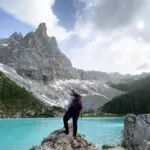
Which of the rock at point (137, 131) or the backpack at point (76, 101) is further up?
the backpack at point (76, 101)

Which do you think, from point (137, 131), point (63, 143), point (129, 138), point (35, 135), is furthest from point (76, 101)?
point (35, 135)

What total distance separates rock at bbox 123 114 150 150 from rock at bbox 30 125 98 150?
329cm

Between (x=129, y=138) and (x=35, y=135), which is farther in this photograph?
(x=35, y=135)

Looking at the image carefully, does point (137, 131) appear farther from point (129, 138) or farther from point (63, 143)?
point (63, 143)

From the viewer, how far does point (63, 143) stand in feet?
61.5

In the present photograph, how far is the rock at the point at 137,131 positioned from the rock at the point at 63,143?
3.29 m

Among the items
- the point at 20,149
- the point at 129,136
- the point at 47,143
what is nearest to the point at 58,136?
the point at 47,143

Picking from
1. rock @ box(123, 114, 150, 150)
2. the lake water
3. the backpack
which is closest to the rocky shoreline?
rock @ box(123, 114, 150, 150)

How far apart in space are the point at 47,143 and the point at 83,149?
2.08m

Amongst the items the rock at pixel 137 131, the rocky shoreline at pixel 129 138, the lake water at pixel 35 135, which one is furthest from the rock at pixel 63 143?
the lake water at pixel 35 135

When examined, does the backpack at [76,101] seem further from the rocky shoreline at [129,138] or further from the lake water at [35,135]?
the lake water at [35,135]

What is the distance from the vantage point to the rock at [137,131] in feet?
52.0

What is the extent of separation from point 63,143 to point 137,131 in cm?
464

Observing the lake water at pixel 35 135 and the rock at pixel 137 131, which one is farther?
the lake water at pixel 35 135
